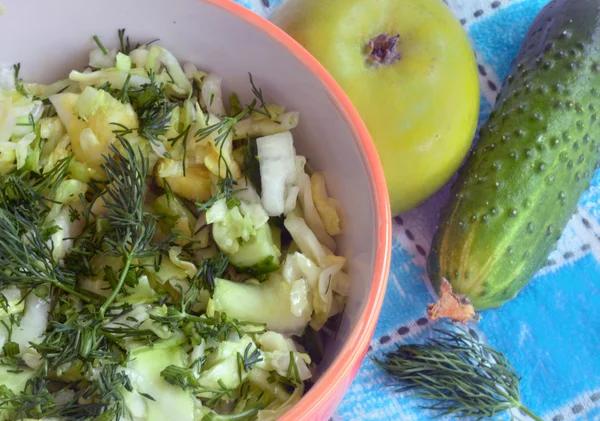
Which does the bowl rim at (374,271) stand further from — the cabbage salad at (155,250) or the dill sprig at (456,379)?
the dill sprig at (456,379)

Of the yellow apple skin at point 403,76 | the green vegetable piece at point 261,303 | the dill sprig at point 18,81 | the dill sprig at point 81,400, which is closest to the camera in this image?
the dill sprig at point 81,400

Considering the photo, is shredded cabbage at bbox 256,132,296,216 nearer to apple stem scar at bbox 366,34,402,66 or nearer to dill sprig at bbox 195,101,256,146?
dill sprig at bbox 195,101,256,146

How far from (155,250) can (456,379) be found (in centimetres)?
63

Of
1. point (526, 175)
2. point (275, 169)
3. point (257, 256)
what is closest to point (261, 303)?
point (257, 256)

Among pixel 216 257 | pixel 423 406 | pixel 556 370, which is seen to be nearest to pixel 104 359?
pixel 216 257

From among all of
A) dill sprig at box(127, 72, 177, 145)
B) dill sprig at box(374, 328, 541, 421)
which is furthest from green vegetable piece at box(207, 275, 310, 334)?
dill sprig at box(374, 328, 541, 421)

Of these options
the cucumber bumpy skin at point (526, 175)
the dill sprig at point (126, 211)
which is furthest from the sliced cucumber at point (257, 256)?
the cucumber bumpy skin at point (526, 175)

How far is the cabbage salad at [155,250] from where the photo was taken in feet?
2.38

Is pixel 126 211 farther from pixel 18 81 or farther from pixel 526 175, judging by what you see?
pixel 526 175

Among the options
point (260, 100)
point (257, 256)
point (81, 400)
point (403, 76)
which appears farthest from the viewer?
point (403, 76)

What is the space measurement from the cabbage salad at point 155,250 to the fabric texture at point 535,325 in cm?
31

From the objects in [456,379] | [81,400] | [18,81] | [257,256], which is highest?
[18,81]

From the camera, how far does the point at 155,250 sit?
0.79 metres

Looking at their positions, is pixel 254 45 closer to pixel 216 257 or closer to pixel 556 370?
pixel 216 257
